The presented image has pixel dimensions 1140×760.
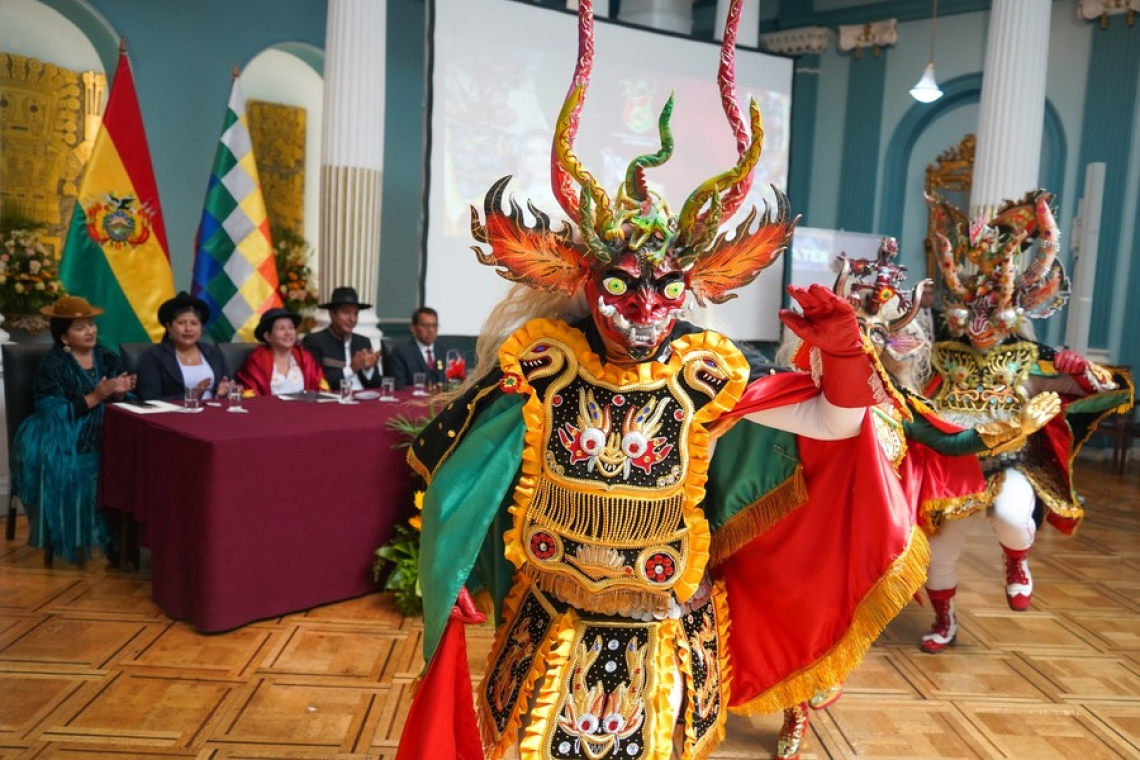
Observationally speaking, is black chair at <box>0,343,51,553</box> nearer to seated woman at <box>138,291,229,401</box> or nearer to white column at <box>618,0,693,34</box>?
seated woman at <box>138,291,229,401</box>

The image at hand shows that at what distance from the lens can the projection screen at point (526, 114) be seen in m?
6.44

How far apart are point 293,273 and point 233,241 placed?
4.56 ft

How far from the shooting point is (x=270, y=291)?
6.70 metres

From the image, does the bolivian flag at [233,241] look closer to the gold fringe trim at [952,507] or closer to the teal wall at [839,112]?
the teal wall at [839,112]

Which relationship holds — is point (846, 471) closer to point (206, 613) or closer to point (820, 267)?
point (206, 613)

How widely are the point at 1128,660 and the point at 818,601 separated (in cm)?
248

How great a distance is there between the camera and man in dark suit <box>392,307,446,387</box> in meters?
5.86

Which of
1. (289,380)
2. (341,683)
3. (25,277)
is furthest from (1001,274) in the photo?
(25,277)

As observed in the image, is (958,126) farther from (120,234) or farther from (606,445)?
(606,445)

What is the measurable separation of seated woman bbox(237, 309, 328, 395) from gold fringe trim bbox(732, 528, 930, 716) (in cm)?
345

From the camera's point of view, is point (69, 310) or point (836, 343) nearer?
point (836, 343)

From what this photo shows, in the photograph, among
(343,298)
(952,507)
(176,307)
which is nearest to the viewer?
(952,507)

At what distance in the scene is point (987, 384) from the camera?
379cm

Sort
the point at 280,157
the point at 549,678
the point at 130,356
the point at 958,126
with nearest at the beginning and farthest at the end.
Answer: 1. the point at 549,678
2. the point at 130,356
3. the point at 280,157
4. the point at 958,126
